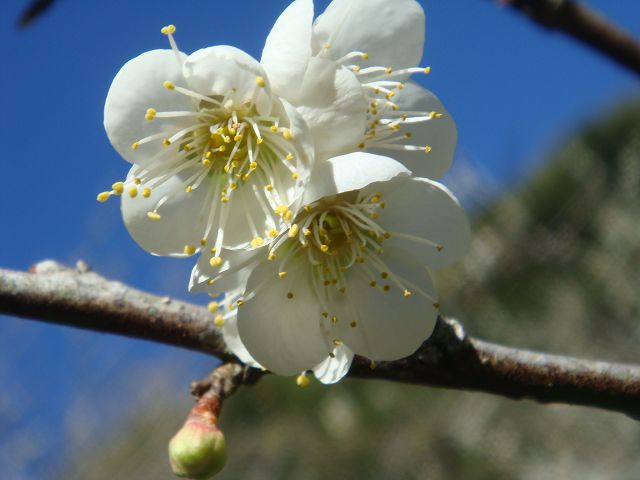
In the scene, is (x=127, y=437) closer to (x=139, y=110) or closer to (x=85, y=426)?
(x=85, y=426)

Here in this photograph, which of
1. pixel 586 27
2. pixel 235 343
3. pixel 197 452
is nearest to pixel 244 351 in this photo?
pixel 235 343

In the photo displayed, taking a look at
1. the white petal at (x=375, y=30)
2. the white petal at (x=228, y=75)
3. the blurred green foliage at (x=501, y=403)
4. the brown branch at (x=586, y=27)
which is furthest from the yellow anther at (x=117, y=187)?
the blurred green foliage at (x=501, y=403)

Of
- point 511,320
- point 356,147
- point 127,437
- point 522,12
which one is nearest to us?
point 356,147

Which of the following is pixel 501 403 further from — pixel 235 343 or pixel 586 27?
pixel 235 343

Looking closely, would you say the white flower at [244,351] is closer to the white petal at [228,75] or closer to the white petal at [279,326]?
the white petal at [279,326]

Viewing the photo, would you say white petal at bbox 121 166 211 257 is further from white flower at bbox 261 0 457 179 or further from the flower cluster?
white flower at bbox 261 0 457 179

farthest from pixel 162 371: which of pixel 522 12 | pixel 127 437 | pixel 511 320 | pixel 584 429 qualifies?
pixel 522 12

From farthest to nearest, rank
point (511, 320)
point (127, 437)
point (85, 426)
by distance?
point (127, 437) < point (85, 426) < point (511, 320)
